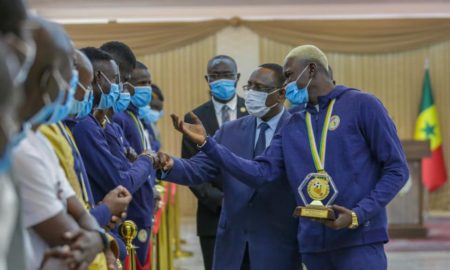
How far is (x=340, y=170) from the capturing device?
4703 millimetres

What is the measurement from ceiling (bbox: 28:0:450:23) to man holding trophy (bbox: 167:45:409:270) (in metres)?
11.3

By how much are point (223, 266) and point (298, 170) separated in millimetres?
830

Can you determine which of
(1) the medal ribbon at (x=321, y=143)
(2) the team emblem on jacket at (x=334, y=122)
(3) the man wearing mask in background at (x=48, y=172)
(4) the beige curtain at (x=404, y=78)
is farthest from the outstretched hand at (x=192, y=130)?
(4) the beige curtain at (x=404, y=78)

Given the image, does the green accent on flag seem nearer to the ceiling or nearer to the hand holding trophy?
the ceiling

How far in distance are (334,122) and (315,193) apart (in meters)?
0.38

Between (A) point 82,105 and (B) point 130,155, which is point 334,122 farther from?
(A) point 82,105

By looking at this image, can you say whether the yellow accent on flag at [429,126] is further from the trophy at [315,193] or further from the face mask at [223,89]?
the trophy at [315,193]

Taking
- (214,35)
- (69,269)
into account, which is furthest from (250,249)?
(214,35)

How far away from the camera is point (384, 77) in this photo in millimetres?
17297

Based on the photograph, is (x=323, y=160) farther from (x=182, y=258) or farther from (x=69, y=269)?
Answer: (x=182, y=258)

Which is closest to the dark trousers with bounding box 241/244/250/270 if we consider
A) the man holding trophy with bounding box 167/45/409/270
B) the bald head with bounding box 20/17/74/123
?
the man holding trophy with bounding box 167/45/409/270

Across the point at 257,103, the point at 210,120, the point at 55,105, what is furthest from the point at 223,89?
the point at 55,105

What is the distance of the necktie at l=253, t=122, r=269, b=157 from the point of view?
5.39 metres

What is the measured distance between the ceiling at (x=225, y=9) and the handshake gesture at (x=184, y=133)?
37.1 feet
